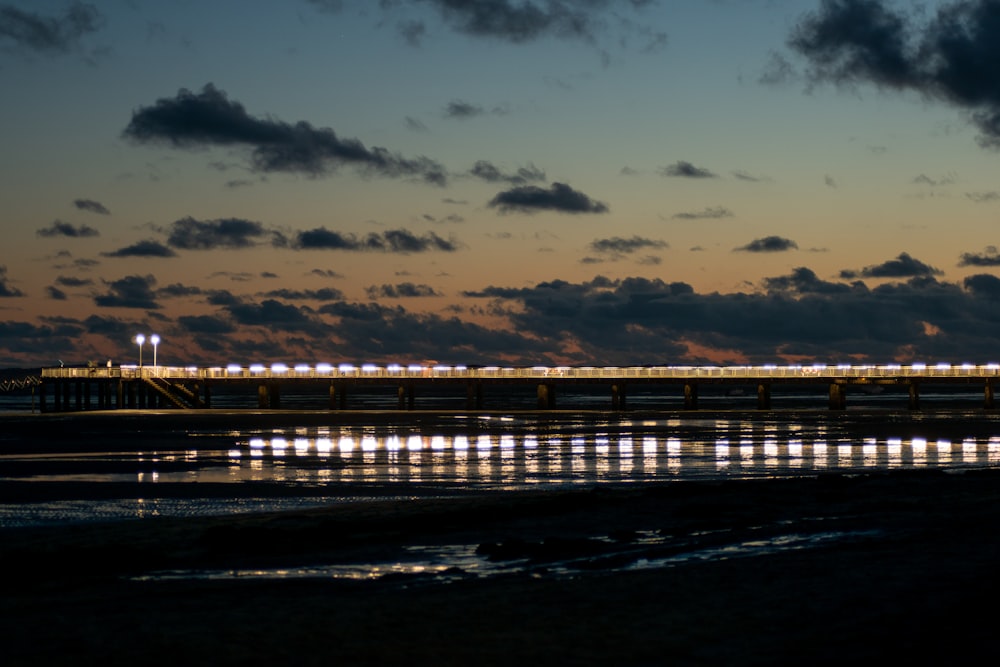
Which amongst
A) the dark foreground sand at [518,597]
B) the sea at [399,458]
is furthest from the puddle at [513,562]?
the sea at [399,458]

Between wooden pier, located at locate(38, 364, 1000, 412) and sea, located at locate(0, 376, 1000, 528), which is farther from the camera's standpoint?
wooden pier, located at locate(38, 364, 1000, 412)

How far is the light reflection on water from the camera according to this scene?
29.0 m

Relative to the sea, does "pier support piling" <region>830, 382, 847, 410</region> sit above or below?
above

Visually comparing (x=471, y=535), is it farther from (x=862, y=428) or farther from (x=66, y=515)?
(x=862, y=428)

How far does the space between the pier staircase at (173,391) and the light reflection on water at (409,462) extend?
39.2 metres

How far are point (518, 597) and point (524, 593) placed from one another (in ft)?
0.81

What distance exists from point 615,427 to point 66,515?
46.8 m

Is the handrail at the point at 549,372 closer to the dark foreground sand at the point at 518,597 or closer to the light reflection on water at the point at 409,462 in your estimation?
the light reflection on water at the point at 409,462

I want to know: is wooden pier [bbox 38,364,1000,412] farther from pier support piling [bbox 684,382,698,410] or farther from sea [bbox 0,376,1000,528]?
sea [bbox 0,376,1000,528]

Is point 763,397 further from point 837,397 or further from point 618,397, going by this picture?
point 618,397

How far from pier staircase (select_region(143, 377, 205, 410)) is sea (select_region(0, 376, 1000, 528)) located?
96.2 ft

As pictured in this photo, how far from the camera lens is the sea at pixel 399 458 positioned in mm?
29453

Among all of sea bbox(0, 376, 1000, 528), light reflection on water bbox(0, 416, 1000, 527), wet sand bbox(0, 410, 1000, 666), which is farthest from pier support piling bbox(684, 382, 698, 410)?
wet sand bbox(0, 410, 1000, 666)

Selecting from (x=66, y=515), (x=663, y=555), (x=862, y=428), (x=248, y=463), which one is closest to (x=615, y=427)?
(x=862, y=428)
